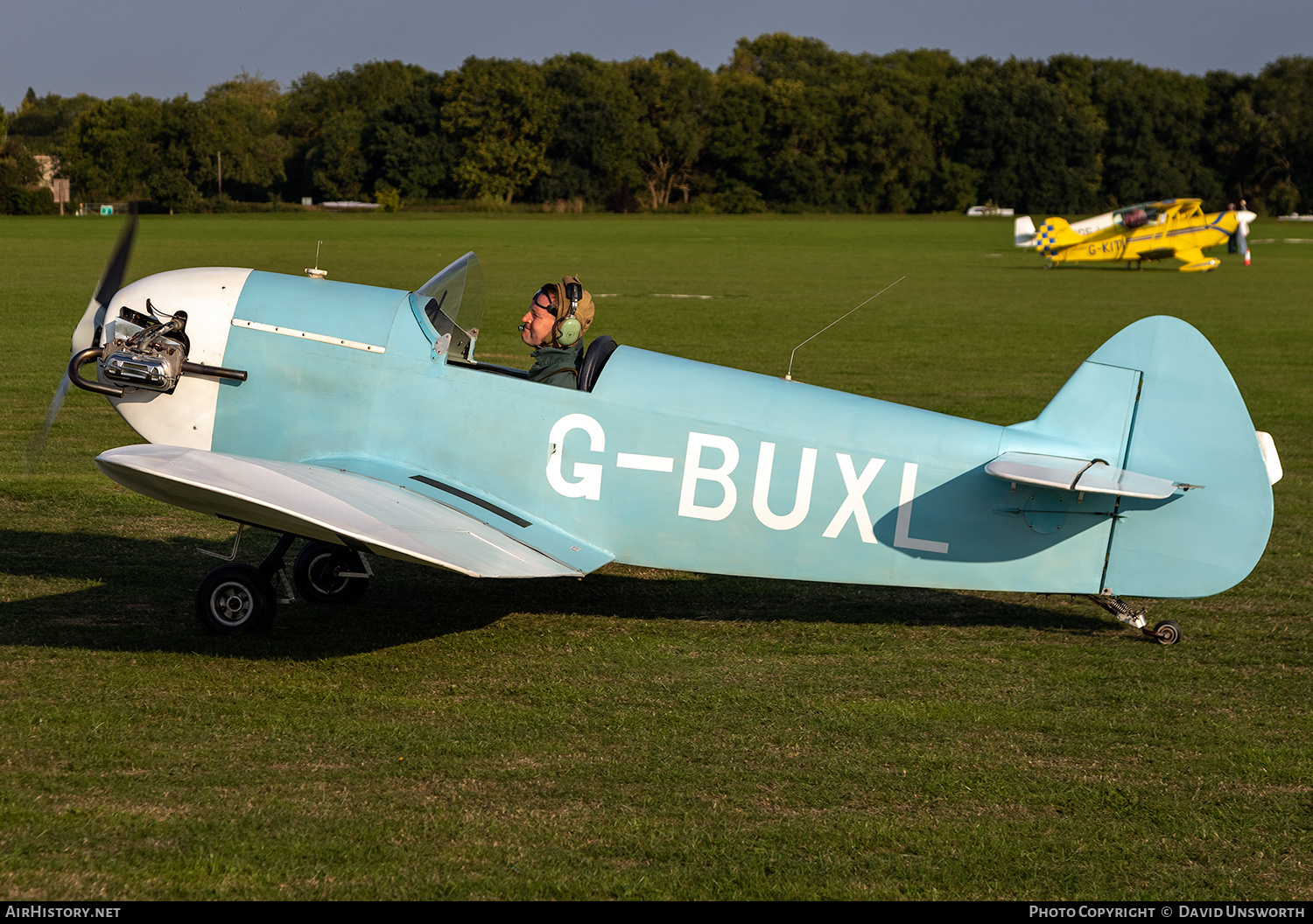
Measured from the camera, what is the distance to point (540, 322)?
6.32 meters

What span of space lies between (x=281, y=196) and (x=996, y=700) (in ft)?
328

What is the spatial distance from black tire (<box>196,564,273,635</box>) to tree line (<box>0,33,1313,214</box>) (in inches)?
3371

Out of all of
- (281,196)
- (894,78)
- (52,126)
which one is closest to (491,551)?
(281,196)

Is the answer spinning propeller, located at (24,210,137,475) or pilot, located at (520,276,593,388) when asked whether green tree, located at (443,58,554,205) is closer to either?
spinning propeller, located at (24,210,137,475)

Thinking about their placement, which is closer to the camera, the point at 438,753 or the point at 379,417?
the point at 438,753

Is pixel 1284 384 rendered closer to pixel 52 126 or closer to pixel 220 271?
pixel 220 271

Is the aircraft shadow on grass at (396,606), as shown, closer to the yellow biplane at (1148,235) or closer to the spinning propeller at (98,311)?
the spinning propeller at (98,311)

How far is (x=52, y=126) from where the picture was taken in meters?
157

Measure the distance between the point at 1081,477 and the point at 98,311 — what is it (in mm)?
5201

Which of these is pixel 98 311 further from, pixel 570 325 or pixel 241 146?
pixel 241 146

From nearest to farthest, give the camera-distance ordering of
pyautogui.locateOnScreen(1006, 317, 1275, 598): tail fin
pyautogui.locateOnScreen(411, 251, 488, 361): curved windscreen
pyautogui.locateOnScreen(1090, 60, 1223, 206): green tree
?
1. pyautogui.locateOnScreen(1006, 317, 1275, 598): tail fin
2. pyautogui.locateOnScreen(411, 251, 488, 361): curved windscreen
3. pyautogui.locateOnScreen(1090, 60, 1223, 206): green tree

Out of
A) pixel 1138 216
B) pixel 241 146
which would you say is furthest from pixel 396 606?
pixel 241 146

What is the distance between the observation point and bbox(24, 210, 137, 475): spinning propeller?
20.9 feet

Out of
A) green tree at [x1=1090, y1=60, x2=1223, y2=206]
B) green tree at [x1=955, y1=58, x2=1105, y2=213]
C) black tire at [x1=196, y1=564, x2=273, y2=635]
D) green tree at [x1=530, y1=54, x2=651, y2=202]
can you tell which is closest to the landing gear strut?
black tire at [x1=196, y1=564, x2=273, y2=635]
